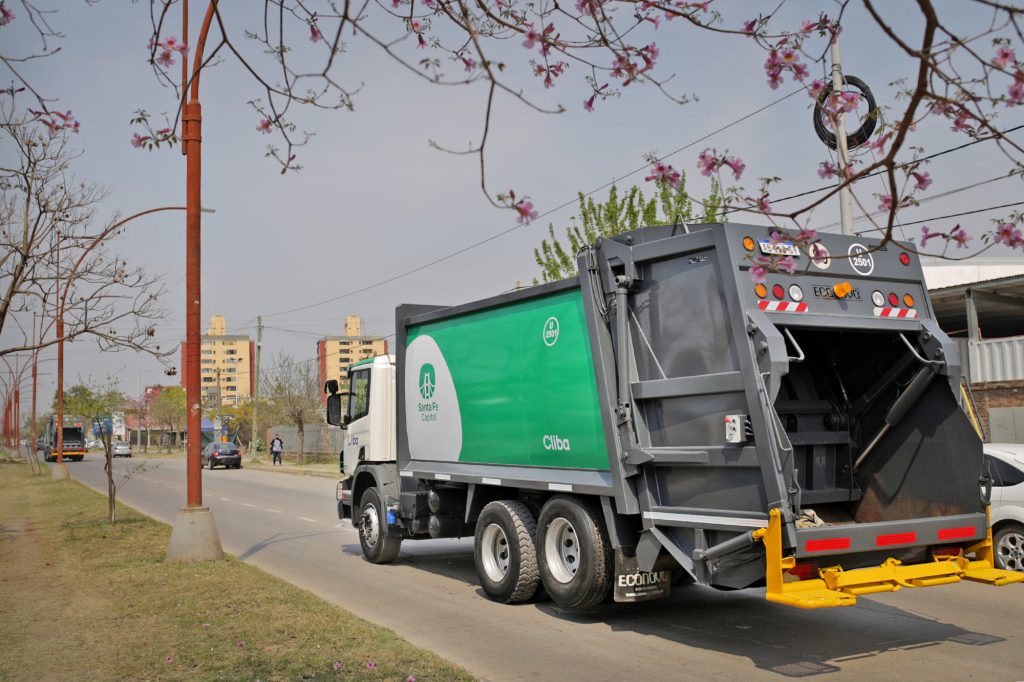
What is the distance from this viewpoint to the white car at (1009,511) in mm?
10133

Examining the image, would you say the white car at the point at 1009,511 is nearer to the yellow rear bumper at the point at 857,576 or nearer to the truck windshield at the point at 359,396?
the yellow rear bumper at the point at 857,576

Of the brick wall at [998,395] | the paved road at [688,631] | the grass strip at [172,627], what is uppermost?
the brick wall at [998,395]

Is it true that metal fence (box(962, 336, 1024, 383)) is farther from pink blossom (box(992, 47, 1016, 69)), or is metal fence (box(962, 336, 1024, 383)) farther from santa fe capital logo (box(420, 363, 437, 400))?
pink blossom (box(992, 47, 1016, 69))

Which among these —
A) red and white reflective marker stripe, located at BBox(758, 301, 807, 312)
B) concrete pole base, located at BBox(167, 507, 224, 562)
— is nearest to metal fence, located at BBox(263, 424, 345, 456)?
concrete pole base, located at BBox(167, 507, 224, 562)

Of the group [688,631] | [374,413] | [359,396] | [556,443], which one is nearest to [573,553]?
[556,443]

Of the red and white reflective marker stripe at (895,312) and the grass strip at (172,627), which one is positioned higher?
the red and white reflective marker stripe at (895,312)

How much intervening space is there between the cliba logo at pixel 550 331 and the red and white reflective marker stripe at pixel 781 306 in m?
2.26

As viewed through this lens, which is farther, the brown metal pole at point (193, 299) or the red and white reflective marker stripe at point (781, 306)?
the brown metal pole at point (193, 299)

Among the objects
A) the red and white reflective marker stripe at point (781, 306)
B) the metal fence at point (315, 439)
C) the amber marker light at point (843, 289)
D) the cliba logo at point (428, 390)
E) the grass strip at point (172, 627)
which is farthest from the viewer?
the metal fence at point (315, 439)

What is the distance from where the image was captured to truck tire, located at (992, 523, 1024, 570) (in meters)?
10.1

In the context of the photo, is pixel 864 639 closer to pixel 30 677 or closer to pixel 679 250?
pixel 679 250

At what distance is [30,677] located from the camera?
250 inches

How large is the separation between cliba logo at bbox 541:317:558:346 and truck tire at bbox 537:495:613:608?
147cm

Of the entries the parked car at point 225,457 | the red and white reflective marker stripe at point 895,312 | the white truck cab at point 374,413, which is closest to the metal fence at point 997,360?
the red and white reflective marker stripe at point 895,312
